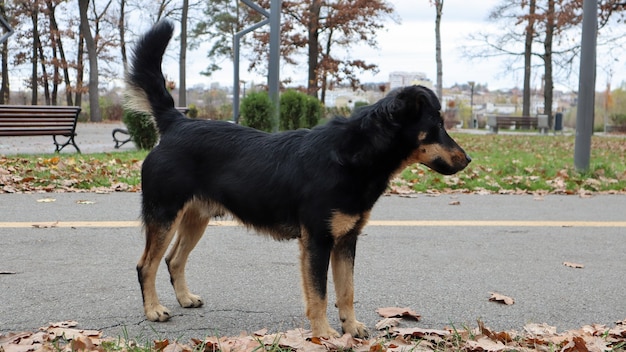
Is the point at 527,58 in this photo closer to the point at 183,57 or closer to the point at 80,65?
the point at 183,57

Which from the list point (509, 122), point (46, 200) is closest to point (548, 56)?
point (509, 122)

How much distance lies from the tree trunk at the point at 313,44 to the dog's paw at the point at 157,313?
3486 centimetres

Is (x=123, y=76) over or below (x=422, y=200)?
over

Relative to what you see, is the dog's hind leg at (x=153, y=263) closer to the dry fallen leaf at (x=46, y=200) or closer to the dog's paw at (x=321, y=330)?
the dog's paw at (x=321, y=330)

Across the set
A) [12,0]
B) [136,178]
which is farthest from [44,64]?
[136,178]

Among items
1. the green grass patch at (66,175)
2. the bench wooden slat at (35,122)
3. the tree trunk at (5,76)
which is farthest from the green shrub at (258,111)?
the tree trunk at (5,76)

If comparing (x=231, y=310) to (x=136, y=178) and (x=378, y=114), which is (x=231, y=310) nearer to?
(x=378, y=114)

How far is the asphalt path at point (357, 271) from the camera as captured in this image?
407 centimetres

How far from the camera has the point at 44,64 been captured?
46.0 metres

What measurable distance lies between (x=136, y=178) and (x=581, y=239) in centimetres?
607

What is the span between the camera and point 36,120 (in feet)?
48.1

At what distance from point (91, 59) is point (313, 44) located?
42.9 ft

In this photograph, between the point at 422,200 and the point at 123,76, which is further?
the point at 422,200

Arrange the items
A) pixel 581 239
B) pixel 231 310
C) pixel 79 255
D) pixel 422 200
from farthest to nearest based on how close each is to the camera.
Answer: pixel 422 200, pixel 581 239, pixel 79 255, pixel 231 310
